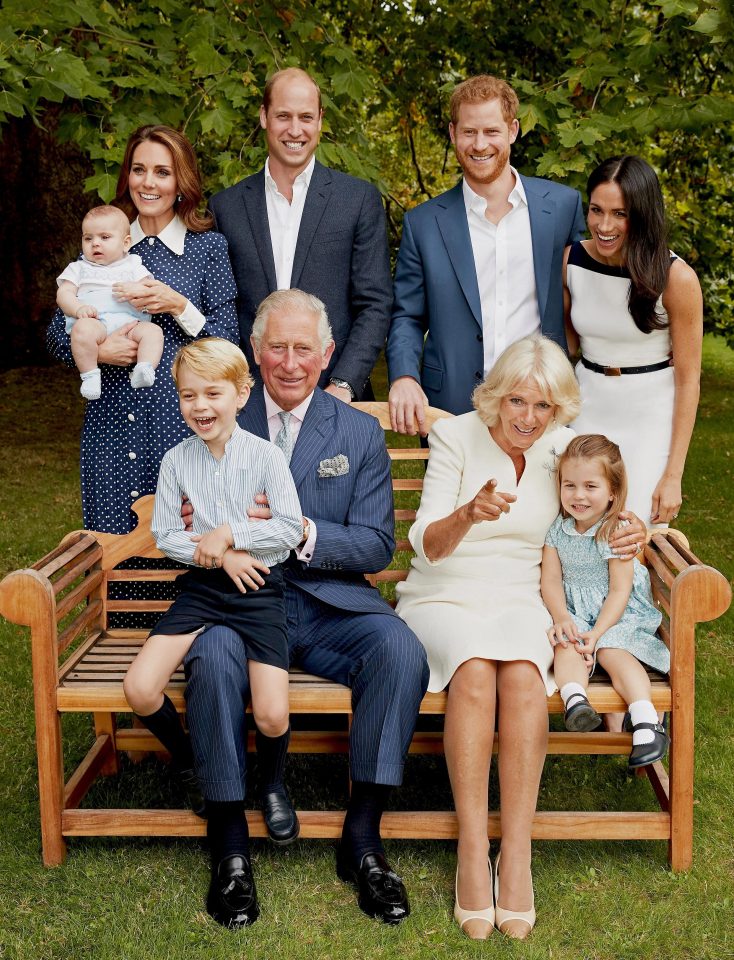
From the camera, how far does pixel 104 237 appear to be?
3.84 meters

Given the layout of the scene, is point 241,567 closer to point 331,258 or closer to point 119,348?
point 119,348

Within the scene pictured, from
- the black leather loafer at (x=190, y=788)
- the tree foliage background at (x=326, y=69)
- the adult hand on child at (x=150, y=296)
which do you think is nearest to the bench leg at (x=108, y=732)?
the black leather loafer at (x=190, y=788)

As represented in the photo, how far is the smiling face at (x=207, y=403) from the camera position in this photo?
10.9ft

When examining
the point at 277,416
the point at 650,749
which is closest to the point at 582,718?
the point at 650,749

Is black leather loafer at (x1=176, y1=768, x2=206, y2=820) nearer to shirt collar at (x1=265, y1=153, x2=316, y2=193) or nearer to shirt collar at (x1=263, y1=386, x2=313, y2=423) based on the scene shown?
shirt collar at (x1=263, y1=386, x2=313, y2=423)

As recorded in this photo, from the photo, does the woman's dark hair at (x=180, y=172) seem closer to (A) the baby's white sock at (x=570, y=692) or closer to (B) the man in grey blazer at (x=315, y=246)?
(B) the man in grey blazer at (x=315, y=246)

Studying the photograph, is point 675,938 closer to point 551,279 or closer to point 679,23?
point 551,279

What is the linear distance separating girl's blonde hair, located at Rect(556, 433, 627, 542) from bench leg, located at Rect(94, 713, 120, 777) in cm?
182

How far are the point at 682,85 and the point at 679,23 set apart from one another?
2323 millimetres

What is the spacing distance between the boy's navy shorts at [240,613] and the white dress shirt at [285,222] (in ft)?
4.38

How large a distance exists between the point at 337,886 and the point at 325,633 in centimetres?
76

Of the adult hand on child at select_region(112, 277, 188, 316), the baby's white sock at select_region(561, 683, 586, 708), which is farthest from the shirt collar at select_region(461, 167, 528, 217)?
the baby's white sock at select_region(561, 683, 586, 708)

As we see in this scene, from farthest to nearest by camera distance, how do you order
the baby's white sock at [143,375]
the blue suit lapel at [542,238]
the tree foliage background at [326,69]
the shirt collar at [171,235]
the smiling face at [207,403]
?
1. the tree foliage background at [326,69]
2. the blue suit lapel at [542,238]
3. the shirt collar at [171,235]
4. the baby's white sock at [143,375]
5. the smiling face at [207,403]

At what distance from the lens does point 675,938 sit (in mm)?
3131
